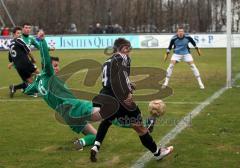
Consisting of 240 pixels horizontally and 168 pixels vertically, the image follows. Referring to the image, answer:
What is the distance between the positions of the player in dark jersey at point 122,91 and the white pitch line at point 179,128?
28 cm

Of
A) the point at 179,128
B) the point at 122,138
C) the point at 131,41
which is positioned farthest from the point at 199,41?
the point at 122,138

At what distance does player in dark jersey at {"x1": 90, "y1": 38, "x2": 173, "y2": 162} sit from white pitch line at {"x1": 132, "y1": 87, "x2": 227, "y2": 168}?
28 cm

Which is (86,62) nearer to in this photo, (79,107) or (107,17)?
(79,107)

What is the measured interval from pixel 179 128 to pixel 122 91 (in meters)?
2.90

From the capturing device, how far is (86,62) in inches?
523

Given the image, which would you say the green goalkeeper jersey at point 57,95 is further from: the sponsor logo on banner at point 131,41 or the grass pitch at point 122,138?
the sponsor logo on banner at point 131,41

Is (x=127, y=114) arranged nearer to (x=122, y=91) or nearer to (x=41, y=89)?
(x=122, y=91)

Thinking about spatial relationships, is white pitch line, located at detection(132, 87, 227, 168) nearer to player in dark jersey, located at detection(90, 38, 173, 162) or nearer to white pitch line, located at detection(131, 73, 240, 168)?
white pitch line, located at detection(131, 73, 240, 168)

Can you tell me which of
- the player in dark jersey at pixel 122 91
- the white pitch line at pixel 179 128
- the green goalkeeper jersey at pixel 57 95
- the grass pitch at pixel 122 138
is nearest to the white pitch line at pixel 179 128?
the white pitch line at pixel 179 128

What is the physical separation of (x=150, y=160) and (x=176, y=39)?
8.87 meters

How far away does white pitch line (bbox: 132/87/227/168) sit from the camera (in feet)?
24.2

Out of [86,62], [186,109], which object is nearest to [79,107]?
[186,109]

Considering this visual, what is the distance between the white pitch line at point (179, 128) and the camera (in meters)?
7.39

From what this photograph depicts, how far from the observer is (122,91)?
699 centimetres
